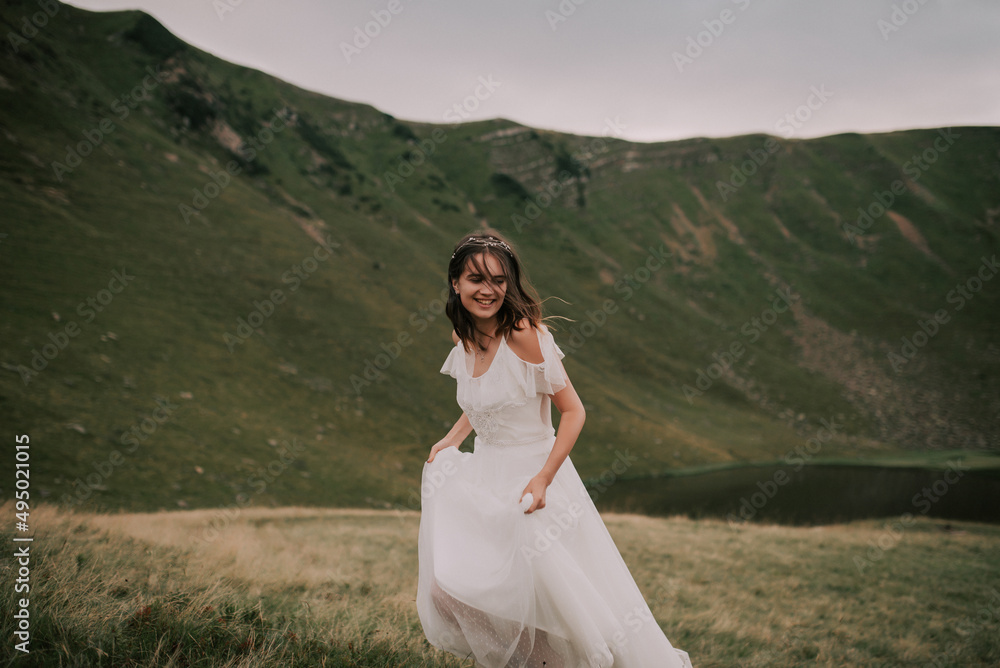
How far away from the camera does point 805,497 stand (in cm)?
3600

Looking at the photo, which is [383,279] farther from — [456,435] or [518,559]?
[518,559]

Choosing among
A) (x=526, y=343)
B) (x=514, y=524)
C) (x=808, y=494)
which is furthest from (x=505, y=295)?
(x=808, y=494)

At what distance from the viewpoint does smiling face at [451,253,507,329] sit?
11.4ft

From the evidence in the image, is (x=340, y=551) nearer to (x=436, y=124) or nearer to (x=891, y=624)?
(x=891, y=624)

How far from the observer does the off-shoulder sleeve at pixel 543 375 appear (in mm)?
3357

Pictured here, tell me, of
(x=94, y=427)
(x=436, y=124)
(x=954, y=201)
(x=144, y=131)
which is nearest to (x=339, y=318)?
(x=94, y=427)

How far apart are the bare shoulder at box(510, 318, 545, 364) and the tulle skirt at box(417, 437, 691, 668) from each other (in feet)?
2.16

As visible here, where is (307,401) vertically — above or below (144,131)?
below

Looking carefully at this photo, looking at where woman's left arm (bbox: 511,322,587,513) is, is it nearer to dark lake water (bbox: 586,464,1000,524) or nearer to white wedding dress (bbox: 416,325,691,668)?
white wedding dress (bbox: 416,325,691,668)

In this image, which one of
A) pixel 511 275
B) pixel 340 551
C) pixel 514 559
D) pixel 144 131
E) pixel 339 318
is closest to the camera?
pixel 514 559

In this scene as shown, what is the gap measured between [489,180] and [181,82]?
57650 mm

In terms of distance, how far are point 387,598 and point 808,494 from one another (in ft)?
133

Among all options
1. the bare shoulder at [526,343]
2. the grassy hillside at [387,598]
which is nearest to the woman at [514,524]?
the bare shoulder at [526,343]

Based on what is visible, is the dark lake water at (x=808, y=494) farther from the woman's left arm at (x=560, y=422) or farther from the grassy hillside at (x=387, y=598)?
the woman's left arm at (x=560, y=422)
